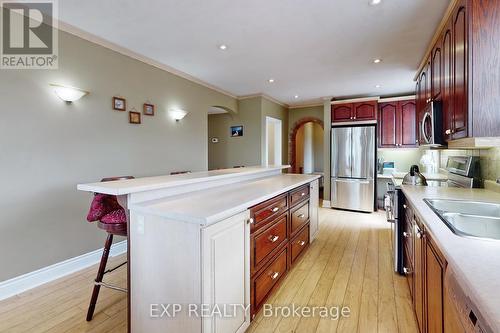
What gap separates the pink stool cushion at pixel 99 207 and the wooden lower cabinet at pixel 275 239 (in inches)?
43.1

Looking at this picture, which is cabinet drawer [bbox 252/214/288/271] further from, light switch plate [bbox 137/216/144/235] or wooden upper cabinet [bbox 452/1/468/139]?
wooden upper cabinet [bbox 452/1/468/139]

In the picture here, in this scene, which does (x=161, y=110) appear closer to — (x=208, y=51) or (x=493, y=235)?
(x=208, y=51)

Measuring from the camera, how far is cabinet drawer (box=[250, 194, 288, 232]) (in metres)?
1.77

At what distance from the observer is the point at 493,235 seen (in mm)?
1384

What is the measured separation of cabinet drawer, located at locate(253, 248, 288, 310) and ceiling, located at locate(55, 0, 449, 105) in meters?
2.33

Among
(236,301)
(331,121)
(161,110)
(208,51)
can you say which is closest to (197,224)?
(236,301)

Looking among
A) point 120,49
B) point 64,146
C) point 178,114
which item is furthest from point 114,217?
point 178,114

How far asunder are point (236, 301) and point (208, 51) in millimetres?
2912

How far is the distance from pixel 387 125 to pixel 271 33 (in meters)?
3.75

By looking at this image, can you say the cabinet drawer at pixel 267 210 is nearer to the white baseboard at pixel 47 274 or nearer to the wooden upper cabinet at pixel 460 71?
the wooden upper cabinet at pixel 460 71

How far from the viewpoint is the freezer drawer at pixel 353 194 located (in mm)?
5055

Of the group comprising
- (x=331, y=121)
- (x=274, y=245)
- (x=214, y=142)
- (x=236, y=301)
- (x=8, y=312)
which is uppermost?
(x=331, y=121)

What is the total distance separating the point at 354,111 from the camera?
207 inches

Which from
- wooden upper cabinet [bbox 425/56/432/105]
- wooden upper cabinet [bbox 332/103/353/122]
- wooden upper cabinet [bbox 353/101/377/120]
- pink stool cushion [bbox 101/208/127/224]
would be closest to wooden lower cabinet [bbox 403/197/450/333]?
pink stool cushion [bbox 101/208/127/224]
